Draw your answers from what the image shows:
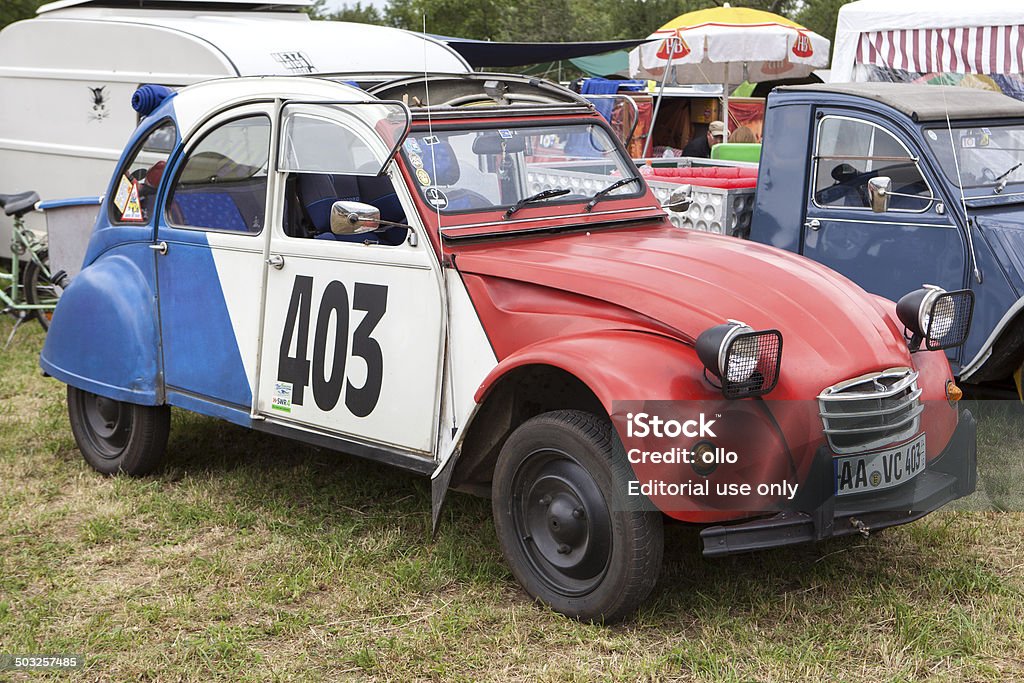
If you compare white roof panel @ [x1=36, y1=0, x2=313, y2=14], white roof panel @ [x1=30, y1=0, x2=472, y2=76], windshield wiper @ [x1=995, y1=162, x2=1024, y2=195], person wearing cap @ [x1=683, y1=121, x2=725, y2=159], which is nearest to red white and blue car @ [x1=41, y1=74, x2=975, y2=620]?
windshield wiper @ [x1=995, y1=162, x2=1024, y2=195]

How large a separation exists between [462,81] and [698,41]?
27.1 feet

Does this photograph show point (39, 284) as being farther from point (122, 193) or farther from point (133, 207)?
point (133, 207)

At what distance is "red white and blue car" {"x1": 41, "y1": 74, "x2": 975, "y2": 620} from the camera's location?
366cm

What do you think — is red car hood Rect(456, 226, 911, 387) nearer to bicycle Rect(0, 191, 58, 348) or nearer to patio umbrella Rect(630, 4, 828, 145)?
bicycle Rect(0, 191, 58, 348)

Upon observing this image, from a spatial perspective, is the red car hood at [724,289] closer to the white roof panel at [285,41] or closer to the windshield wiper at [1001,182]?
the windshield wiper at [1001,182]

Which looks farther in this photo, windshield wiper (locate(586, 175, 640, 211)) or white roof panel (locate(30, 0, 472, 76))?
white roof panel (locate(30, 0, 472, 76))

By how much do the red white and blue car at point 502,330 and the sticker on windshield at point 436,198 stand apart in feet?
0.05

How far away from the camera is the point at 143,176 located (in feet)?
18.6

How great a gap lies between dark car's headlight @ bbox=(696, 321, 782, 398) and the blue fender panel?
2969 millimetres

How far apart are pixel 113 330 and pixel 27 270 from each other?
4643 mm

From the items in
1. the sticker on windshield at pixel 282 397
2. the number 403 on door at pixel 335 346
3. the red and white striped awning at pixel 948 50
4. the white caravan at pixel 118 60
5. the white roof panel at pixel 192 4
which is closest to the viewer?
the number 403 on door at pixel 335 346

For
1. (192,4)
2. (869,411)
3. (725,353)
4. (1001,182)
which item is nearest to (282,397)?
(725,353)

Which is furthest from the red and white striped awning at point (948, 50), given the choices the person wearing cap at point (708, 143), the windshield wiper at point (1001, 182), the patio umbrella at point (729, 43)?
the windshield wiper at point (1001, 182)

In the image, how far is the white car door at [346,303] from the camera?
14.4ft
